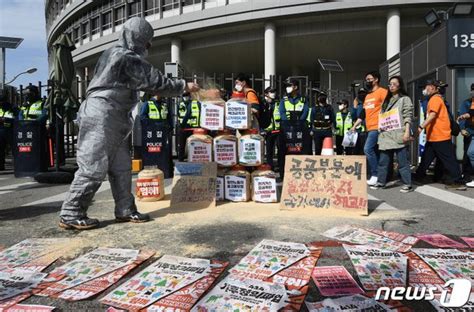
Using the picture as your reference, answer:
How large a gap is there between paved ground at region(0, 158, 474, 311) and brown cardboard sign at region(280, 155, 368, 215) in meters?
0.19

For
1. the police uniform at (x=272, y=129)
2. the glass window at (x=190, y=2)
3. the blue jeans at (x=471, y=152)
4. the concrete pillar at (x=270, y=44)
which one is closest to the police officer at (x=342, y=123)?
the police uniform at (x=272, y=129)

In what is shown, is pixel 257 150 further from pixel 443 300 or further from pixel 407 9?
pixel 407 9

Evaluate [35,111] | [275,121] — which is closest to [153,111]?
[275,121]

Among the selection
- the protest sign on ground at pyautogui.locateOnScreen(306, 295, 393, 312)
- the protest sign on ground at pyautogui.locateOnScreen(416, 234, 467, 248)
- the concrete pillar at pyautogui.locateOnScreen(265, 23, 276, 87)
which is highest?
the concrete pillar at pyautogui.locateOnScreen(265, 23, 276, 87)

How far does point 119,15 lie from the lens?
28547 mm

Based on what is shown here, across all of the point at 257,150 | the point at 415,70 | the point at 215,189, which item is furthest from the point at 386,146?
the point at 415,70

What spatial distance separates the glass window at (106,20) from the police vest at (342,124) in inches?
917

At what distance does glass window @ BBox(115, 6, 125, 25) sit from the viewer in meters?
28.2

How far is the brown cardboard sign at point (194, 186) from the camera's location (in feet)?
16.7

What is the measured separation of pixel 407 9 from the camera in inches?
821

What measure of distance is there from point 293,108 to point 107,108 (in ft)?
16.3

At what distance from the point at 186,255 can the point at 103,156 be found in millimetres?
1423

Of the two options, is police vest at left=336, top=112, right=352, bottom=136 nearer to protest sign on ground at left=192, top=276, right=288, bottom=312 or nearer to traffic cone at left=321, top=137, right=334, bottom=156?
traffic cone at left=321, top=137, right=334, bottom=156

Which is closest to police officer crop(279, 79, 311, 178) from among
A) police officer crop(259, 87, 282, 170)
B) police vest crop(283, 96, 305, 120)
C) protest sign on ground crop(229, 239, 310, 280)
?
police vest crop(283, 96, 305, 120)
